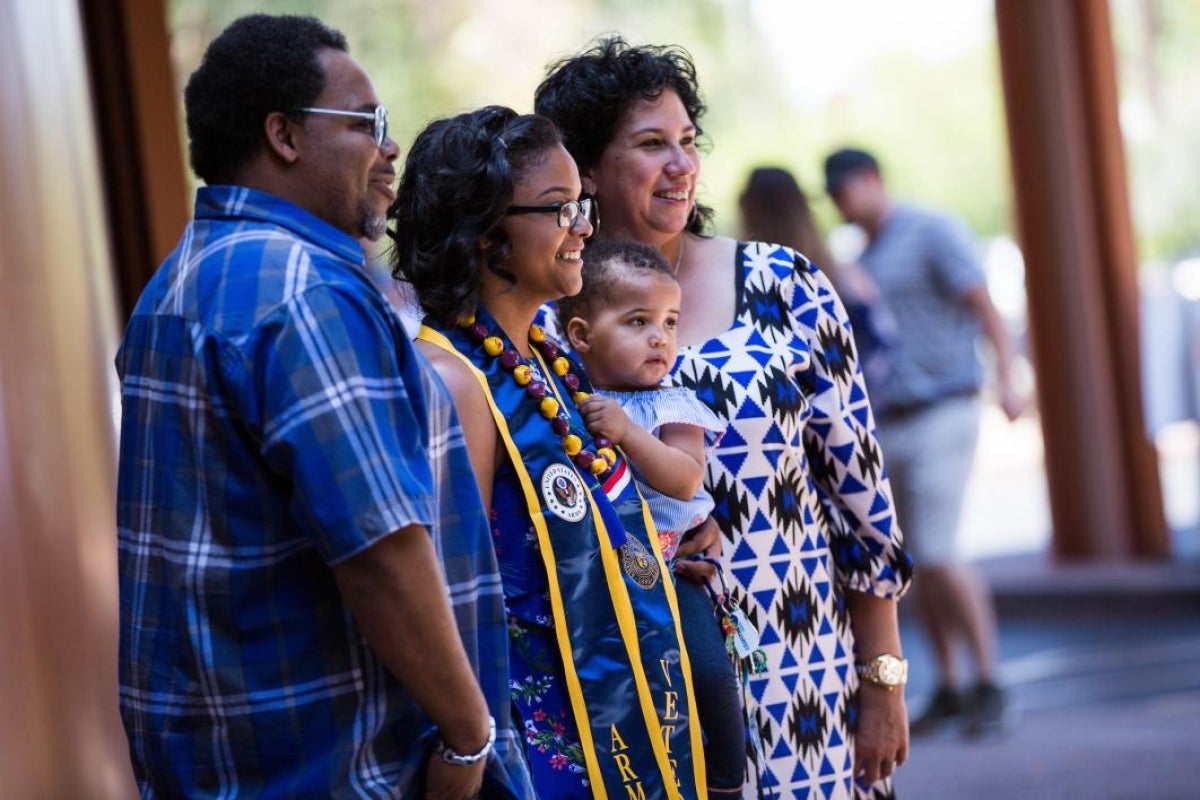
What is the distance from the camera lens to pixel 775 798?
2889mm

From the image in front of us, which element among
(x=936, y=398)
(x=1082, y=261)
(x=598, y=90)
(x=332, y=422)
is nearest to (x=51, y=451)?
(x=598, y=90)

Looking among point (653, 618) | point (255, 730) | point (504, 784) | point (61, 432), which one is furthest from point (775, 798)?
point (61, 432)

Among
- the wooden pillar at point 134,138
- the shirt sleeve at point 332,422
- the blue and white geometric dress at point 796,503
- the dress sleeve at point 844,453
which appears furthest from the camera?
the wooden pillar at point 134,138

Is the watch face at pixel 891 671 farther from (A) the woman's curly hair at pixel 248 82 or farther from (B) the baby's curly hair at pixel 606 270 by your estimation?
(A) the woman's curly hair at pixel 248 82

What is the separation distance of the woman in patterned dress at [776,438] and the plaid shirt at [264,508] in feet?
2.93

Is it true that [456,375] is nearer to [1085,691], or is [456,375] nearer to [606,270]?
[606,270]

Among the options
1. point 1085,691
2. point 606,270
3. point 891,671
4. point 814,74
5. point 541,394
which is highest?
point 814,74

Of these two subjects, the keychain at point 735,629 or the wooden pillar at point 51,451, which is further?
the wooden pillar at point 51,451

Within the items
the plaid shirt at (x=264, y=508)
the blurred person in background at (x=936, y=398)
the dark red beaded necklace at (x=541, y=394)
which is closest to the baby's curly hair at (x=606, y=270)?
the dark red beaded necklace at (x=541, y=394)

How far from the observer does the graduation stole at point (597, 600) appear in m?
2.37

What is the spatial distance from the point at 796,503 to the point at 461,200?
0.90 meters

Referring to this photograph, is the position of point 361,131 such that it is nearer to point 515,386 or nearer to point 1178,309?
point 515,386

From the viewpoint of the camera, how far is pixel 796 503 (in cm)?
298

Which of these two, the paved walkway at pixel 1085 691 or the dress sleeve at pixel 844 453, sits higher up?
the dress sleeve at pixel 844 453
